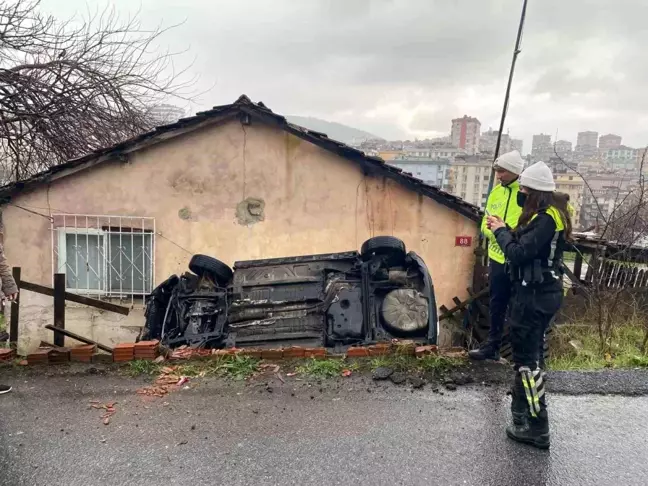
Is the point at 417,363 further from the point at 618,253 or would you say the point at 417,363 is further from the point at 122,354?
the point at 618,253

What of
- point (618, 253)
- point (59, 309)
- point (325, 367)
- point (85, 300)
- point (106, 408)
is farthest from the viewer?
point (618, 253)

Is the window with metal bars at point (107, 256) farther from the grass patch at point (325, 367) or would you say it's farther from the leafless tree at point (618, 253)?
the leafless tree at point (618, 253)

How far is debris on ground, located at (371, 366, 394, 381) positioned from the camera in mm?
4129

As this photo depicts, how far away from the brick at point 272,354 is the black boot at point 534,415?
2.26m

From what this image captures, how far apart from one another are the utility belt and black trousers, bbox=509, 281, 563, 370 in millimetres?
44

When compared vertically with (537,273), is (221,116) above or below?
above

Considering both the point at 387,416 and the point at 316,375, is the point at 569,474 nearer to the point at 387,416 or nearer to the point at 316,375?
the point at 387,416

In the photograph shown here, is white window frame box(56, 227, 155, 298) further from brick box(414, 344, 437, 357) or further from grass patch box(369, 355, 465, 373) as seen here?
brick box(414, 344, 437, 357)

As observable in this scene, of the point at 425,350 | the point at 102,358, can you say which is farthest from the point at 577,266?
the point at 102,358

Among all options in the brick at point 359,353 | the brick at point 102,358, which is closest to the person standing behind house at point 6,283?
the brick at point 102,358

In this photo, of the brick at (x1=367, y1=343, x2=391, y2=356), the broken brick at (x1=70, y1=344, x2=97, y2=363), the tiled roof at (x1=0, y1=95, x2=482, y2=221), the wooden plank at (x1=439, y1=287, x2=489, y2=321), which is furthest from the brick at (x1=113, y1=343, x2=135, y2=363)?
the wooden plank at (x1=439, y1=287, x2=489, y2=321)

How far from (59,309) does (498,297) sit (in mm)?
4816

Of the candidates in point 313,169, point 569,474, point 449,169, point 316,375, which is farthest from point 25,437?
point 449,169

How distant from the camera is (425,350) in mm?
4480
